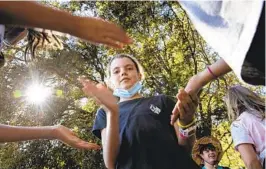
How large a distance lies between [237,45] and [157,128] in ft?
4.60

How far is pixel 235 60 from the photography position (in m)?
1.07

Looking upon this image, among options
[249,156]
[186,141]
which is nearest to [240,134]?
[249,156]

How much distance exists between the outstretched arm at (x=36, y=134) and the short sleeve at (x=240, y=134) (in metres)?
1.04

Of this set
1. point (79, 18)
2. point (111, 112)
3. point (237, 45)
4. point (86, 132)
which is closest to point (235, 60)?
point (237, 45)

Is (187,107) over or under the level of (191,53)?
under

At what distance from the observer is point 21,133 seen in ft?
6.44

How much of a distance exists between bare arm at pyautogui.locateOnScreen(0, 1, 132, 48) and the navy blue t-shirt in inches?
49.7

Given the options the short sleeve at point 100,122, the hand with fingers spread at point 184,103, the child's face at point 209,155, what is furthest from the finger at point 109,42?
the child's face at point 209,155

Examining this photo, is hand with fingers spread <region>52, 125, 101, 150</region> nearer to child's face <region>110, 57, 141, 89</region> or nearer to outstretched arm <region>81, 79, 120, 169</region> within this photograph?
outstretched arm <region>81, 79, 120, 169</region>

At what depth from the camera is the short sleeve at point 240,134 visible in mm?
2613

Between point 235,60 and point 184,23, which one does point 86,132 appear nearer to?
point 184,23

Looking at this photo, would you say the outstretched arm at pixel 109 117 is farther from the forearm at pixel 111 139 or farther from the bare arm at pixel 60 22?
the bare arm at pixel 60 22

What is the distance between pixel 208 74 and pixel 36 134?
39.7 inches

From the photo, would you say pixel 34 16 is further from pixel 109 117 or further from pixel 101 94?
pixel 109 117
